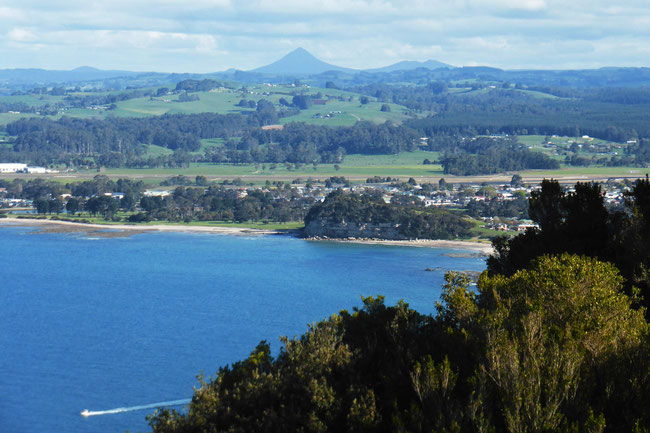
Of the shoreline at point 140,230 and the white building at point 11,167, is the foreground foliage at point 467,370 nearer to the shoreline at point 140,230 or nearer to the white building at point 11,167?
the shoreline at point 140,230

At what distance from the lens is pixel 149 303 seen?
30.2 metres

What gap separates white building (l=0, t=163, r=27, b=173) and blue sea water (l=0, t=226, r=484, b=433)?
3325 centimetres

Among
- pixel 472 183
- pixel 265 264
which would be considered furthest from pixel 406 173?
pixel 265 264

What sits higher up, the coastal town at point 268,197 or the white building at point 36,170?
the white building at point 36,170

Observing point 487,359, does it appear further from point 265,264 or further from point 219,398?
point 265,264

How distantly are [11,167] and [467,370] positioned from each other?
255 feet

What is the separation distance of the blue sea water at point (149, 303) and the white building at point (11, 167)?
109 feet

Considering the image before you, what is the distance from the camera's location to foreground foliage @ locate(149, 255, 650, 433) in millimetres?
8734

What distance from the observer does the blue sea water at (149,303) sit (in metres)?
19.4

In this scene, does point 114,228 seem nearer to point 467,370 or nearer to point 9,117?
point 467,370

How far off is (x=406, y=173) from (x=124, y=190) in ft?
78.8

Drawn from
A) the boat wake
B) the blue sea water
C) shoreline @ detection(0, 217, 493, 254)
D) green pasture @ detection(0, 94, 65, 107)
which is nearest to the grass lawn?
shoreline @ detection(0, 217, 493, 254)

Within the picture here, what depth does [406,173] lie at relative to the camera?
74938 mm

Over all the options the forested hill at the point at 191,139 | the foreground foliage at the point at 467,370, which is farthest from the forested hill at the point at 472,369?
the forested hill at the point at 191,139
